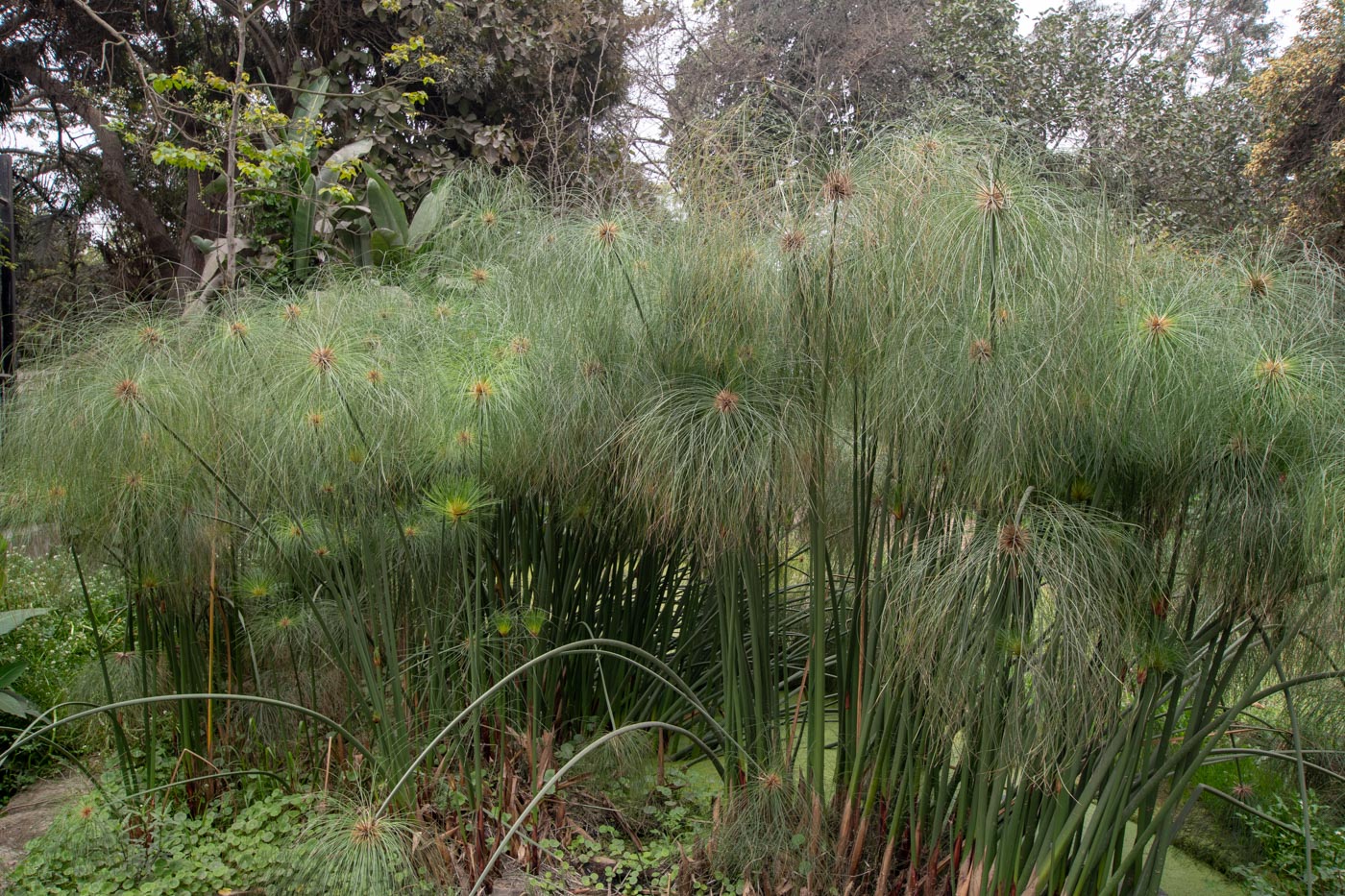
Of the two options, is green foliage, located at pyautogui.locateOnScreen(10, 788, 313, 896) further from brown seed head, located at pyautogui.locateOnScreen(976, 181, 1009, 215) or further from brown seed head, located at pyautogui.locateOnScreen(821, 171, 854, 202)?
brown seed head, located at pyautogui.locateOnScreen(976, 181, 1009, 215)

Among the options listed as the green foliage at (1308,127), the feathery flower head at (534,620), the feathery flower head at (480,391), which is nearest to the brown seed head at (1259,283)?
the feathery flower head at (480,391)

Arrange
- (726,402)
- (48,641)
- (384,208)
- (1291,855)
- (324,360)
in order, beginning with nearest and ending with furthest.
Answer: (726,402) → (324,360) → (1291,855) → (48,641) → (384,208)

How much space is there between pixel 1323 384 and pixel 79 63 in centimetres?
1066

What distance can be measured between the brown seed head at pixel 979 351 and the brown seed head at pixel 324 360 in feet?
5.77

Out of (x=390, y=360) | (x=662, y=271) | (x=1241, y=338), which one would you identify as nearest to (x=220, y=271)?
(x=390, y=360)

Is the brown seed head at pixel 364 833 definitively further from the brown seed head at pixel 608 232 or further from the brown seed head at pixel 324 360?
the brown seed head at pixel 608 232

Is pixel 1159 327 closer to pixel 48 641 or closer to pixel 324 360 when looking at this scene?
pixel 324 360

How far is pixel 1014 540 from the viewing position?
240 cm

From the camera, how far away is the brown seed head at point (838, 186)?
9.09 feet

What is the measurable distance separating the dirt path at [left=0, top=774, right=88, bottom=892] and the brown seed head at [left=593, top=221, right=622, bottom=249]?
2544 millimetres

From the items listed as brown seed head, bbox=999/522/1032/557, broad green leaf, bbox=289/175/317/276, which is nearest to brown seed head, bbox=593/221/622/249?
brown seed head, bbox=999/522/1032/557

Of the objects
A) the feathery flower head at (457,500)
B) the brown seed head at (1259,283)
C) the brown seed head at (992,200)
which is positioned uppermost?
the brown seed head at (992,200)

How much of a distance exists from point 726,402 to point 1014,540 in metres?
0.87

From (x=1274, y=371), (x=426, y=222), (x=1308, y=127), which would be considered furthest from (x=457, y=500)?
(x=1308, y=127)
